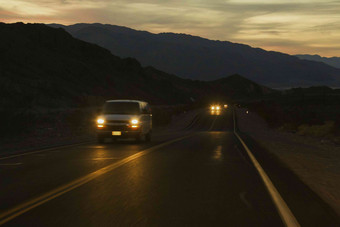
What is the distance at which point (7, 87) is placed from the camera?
81.2 meters

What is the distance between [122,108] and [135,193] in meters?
14.6

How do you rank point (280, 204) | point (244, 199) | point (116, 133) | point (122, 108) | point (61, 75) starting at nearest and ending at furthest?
point (280, 204), point (244, 199), point (116, 133), point (122, 108), point (61, 75)

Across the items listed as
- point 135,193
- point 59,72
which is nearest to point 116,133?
point 135,193

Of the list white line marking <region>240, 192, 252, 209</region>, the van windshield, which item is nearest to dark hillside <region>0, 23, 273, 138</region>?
the van windshield

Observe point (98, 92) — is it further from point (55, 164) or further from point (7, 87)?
point (55, 164)

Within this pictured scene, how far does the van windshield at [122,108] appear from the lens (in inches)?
928

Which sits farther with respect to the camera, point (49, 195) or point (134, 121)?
point (134, 121)

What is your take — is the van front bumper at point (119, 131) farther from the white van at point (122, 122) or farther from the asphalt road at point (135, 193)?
the asphalt road at point (135, 193)

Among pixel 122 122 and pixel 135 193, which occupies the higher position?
pixel 122 122

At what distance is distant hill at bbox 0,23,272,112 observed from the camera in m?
86.7

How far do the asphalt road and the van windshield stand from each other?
303 inches

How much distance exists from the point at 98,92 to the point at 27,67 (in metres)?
18.6

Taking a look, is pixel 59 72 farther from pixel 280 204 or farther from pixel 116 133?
pixel 280 204

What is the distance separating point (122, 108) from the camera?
23.8 metres
